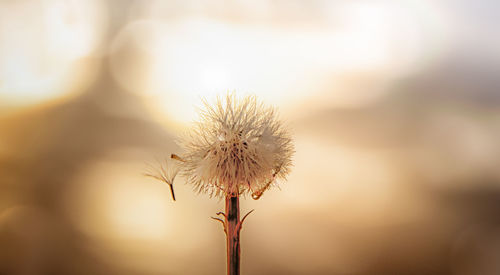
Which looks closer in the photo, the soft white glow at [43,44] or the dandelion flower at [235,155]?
the dandelion flower at [235,155]

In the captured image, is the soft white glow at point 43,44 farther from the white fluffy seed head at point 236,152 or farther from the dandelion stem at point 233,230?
the dandelion stem at point 233,230

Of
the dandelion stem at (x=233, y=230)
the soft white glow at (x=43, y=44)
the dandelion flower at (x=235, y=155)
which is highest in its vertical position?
the soft white glow at (x=43, y=44)

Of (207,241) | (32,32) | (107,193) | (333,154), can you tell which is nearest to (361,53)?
(333,154)

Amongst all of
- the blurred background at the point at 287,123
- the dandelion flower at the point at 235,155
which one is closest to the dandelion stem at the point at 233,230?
the dandelion flower at the point at 235,155

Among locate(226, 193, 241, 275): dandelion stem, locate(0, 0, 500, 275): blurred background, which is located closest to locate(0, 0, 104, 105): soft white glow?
locate(0, 0, 500, 275): blurred background

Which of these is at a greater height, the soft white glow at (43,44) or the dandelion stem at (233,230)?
the soft white glow at (43,44)

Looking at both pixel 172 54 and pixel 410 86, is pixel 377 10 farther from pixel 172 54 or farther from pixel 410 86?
pixel 172 54

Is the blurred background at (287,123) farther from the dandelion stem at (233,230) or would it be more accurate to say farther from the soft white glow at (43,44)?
the dandelion stem at (233,230)
